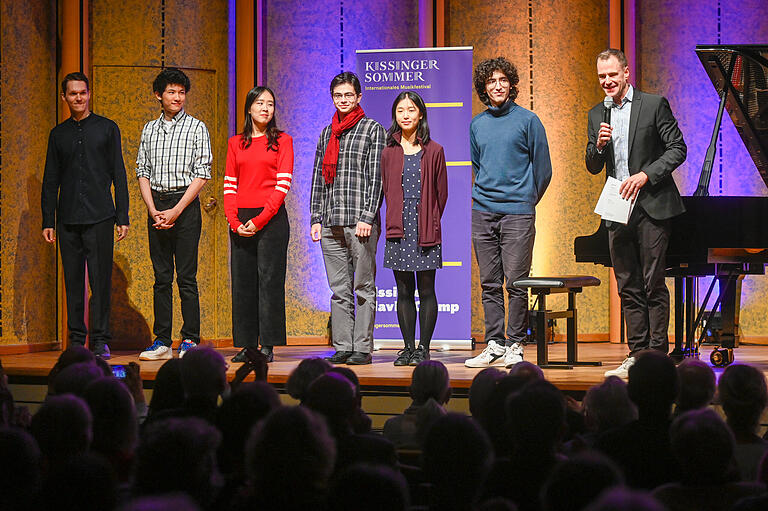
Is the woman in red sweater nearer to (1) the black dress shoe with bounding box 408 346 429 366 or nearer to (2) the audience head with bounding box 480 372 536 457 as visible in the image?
(1) the black dress shoe with bounding box 408 346 429 366

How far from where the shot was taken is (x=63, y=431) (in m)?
1.86

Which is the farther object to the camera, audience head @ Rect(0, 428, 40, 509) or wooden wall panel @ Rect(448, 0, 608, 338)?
wooden wall panel @ Rect(448, 0, 608, 338)

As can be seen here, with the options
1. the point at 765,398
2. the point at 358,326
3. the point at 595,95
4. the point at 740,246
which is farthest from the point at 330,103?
the point at 765,398

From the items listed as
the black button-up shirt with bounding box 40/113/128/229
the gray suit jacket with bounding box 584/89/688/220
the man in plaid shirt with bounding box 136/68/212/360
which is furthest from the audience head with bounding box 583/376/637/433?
the black button-up shirt with bounding box 40/113/128/229

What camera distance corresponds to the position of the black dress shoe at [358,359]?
15.1 feet

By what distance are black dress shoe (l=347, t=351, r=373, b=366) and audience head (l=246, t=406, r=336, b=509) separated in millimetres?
3127

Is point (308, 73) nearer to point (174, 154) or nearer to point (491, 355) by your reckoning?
point (174, 154)

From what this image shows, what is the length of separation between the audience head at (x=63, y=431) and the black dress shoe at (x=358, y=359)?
2757mm

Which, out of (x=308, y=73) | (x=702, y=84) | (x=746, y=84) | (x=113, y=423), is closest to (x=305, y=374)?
(x=113, y=423)

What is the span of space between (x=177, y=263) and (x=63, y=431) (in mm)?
3203

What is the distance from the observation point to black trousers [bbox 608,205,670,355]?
159 inches

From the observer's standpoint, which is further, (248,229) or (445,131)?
(445,131)

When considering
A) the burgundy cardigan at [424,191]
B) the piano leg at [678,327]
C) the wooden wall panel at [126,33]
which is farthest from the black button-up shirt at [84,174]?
the piano leg at [678,327]

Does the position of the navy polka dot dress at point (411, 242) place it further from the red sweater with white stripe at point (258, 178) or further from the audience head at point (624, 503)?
the audience head at point (624, 503)
